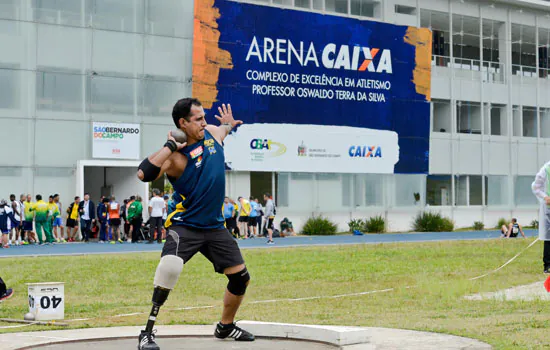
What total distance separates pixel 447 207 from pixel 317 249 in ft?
74.5

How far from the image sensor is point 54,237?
114 feet

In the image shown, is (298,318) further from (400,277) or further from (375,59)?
(375,59)

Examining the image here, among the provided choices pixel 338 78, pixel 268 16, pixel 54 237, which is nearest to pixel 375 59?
pixel 338 78

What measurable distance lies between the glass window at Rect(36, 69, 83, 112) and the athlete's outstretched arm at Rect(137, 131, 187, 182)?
28929 mm

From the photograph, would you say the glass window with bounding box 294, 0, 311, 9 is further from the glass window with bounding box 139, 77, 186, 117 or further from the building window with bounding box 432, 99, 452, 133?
the building window with bounding box 432, 99, 452, 133

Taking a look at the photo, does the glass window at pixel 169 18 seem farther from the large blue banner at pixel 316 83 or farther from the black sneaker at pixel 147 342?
the black sneaker at pixel 147 342

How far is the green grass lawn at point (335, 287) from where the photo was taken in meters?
10.1

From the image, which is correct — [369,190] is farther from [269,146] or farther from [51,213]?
[51,213]

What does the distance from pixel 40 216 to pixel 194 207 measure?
2544 cm

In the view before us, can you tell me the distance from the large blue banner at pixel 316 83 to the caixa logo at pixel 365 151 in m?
0.05

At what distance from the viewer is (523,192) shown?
52.7m

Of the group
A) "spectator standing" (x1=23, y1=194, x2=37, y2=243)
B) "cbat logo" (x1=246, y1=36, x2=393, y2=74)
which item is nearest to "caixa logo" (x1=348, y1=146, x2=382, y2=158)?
"cbat logo" (x1=246, y1=36, x2=393, y2=74)

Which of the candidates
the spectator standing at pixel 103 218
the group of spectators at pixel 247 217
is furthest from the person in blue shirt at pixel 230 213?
the spectator standing at pixel 103 218

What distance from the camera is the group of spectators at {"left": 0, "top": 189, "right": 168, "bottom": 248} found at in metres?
32.2
